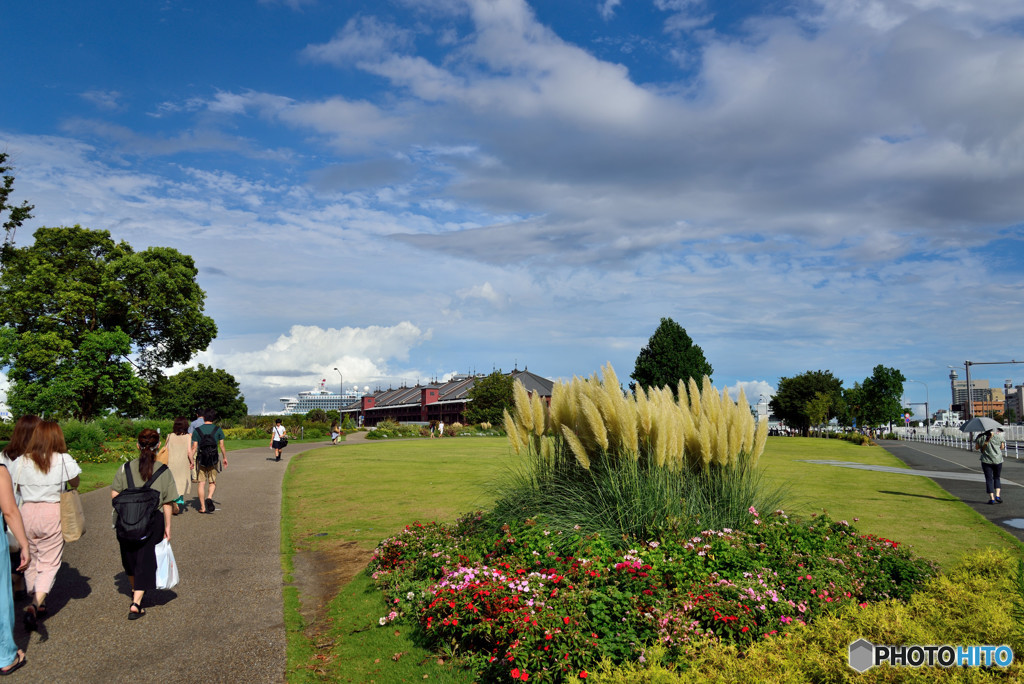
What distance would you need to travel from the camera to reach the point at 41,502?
6.23 metres

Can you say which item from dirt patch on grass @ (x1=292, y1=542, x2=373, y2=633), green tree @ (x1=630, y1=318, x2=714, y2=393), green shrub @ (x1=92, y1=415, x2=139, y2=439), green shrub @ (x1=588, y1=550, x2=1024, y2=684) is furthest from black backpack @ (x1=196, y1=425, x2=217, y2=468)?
green tree @ (x1=630, y1=318, x2=714, y2=393)

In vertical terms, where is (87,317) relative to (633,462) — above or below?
above

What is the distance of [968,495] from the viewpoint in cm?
1470

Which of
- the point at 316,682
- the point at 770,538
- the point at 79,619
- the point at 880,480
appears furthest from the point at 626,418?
the point at 880,480

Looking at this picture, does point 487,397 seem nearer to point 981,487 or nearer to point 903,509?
point 981,487

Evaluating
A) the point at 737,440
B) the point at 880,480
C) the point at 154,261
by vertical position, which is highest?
the point at 154,261

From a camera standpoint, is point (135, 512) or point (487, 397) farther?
point (487, 397)

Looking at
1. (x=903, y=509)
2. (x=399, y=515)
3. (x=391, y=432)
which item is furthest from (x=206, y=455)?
(x=391, y=432)

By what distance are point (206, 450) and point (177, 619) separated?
696 centimetres

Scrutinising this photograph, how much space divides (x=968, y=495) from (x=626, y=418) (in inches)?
496

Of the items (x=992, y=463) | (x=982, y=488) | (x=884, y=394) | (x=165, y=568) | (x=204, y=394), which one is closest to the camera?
(x=165, y=568)

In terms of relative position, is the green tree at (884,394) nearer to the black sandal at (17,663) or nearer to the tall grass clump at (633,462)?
the tall grass clump at (633,462)

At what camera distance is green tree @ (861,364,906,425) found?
2554 inches

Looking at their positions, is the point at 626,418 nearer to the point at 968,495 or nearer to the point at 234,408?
the point at 968,495
